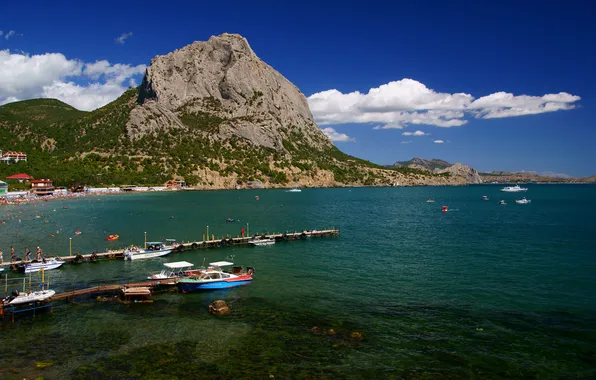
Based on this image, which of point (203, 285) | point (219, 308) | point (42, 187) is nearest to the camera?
point (219, 308)

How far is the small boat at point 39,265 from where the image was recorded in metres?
55.0

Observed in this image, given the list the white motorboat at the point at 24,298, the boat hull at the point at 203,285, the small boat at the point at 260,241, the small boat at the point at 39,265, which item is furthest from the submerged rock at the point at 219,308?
the small boat at the point at 260,241

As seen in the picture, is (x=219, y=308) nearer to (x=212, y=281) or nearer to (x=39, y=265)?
(x=212, y=281)

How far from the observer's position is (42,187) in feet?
628

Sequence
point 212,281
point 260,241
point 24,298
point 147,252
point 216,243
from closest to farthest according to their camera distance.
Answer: point 24,298 → point 212,281 → point 147,252 → point 216,243 → point 260,241

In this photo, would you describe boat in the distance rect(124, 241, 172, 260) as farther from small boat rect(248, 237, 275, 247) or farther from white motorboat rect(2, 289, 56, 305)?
white motorboat rect(2, 289, 56, 305)

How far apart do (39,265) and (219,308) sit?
33.2m

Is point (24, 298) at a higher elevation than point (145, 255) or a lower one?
higher

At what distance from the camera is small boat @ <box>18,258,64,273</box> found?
55.0 metres

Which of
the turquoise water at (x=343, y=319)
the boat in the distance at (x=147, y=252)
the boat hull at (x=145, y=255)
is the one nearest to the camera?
the turquoise water at (x=343, y=319)

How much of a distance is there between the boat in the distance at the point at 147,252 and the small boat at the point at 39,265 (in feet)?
32.2

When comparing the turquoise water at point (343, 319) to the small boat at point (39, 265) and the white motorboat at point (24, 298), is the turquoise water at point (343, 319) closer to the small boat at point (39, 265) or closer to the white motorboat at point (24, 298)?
the white motorboat at point (24, 298)

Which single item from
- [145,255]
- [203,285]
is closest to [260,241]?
[145,255]

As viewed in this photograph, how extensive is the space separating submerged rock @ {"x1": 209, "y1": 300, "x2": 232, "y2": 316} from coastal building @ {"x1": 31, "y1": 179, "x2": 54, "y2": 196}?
599ft
